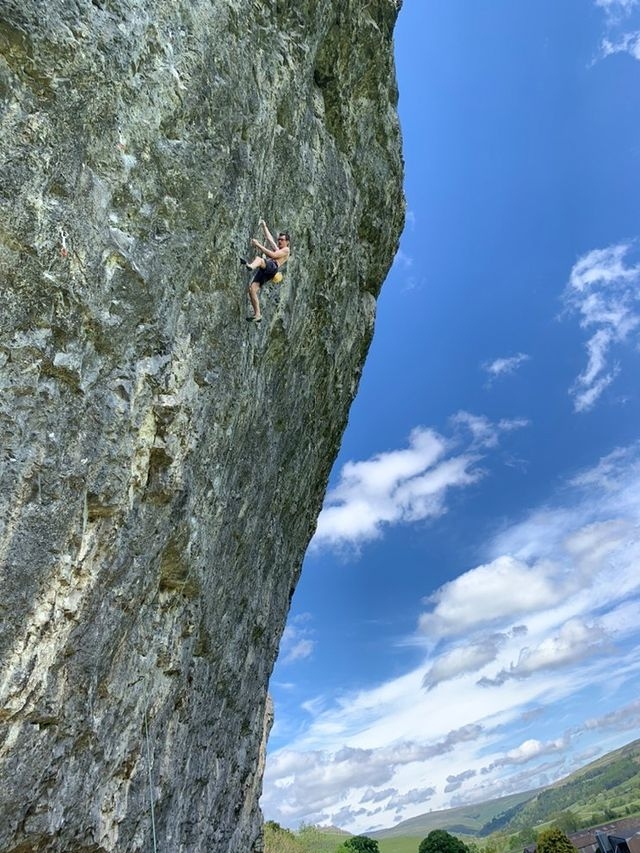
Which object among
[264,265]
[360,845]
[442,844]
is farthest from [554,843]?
[264,265]

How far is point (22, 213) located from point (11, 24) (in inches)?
84.4

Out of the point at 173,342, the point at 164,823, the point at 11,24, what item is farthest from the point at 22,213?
the point at 164,823

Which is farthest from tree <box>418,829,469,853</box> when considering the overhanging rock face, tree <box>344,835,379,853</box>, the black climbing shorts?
the black climbing shorts

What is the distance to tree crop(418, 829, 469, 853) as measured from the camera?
6938cm

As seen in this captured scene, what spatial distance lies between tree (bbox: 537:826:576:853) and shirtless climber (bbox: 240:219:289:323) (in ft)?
202

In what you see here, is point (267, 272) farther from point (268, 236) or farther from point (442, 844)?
point (442, 844)

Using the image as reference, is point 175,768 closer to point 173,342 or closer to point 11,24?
point 173,342

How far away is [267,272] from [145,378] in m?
3.63

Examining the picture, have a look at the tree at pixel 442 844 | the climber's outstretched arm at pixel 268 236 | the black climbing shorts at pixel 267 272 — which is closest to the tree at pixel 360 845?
the tree at pixel 442 844

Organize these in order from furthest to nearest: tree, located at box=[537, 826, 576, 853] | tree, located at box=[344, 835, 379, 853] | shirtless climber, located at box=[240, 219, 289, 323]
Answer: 1. tree, located at box=[344, 835, 379, 853]
2. tree, located at box=[537, 826, 576, 853]
3. shirtless climber, located at box=[240, 219, 289, 323]

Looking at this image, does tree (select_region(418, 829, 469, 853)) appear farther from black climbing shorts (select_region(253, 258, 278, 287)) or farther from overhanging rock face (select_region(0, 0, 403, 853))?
black climbing shorts (select_region(253, 258, 278, 287))

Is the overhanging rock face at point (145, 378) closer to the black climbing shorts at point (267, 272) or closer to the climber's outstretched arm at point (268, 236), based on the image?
the climber's outstretched arm at point (268, 236)

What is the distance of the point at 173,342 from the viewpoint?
355 inches

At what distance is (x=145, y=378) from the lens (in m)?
8.51
